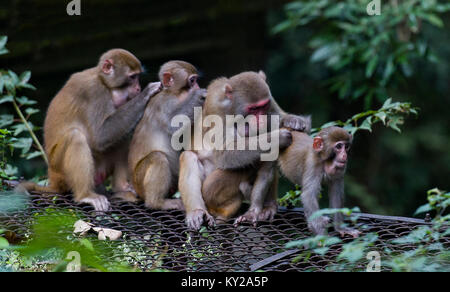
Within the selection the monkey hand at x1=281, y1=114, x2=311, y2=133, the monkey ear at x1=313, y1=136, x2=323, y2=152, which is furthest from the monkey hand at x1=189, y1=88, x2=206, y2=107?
the monkey ear at x1=313, y1=136, x2=323, y2=152

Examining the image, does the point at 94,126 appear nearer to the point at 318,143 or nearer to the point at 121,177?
the point at 121,177

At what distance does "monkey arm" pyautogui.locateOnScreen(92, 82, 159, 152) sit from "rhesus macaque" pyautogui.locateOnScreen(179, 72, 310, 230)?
22.8 inches

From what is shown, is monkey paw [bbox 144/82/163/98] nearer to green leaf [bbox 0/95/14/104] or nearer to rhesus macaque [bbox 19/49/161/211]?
rhesus macaque [bbox 19/49/161/211]

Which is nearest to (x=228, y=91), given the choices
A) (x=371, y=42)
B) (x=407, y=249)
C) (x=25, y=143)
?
(x=407, y=249)

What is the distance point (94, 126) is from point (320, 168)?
2.24 m

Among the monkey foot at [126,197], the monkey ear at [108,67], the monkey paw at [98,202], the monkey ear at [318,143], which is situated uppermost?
the monkey ear at [108,67]

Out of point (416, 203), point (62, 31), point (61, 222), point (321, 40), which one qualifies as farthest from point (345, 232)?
point (416, 203)

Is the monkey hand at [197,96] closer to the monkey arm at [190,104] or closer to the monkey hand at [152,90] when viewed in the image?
the monkey arm at [190,104]

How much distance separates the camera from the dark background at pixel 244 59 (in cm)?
988

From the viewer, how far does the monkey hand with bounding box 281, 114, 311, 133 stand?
18.9 ft

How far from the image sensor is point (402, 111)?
5863 mm

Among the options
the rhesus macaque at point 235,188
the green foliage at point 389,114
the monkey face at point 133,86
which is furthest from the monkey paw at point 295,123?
the monkey face at point 133,86

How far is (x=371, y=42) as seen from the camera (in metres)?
8.93

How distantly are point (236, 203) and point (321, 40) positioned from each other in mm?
4629
